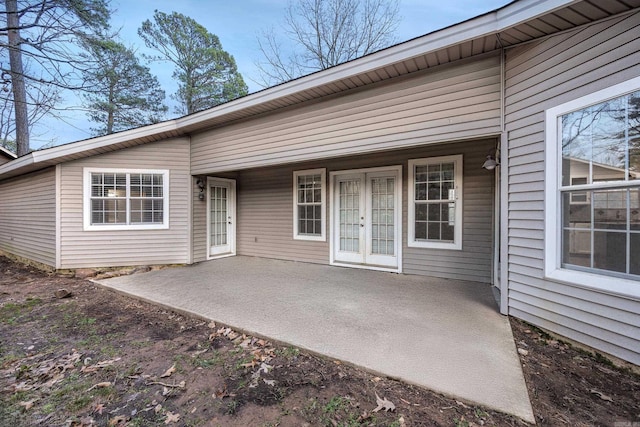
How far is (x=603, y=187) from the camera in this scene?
2.50 m

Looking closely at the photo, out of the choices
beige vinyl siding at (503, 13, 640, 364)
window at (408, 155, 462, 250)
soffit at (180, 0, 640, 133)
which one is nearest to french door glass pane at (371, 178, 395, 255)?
window at (408, 155, 462, 250)

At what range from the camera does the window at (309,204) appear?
21.7ft

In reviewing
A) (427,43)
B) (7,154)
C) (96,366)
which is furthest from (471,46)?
(7,154)

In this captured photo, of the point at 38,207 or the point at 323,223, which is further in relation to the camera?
the point at 38,207

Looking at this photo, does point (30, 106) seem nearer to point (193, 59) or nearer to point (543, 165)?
point (193, 59)

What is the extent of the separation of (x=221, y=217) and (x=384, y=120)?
209 inches

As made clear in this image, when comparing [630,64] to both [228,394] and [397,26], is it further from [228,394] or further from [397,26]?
[397,26]

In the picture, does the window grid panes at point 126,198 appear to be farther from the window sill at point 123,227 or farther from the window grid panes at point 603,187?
the window grid panes at point 603,187

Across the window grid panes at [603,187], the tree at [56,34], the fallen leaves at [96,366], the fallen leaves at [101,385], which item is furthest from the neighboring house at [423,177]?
the fallen leaves at [101,385]

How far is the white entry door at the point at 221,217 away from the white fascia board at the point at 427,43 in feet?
9.81

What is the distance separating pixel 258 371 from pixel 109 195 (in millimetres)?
6161

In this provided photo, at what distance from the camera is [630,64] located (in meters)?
2.28

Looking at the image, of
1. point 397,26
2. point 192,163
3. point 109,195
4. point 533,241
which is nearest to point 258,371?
point 533,241

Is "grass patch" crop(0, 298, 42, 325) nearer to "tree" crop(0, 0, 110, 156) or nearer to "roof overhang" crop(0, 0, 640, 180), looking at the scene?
"roof overhang" crop(0, 0, 640, 180)
